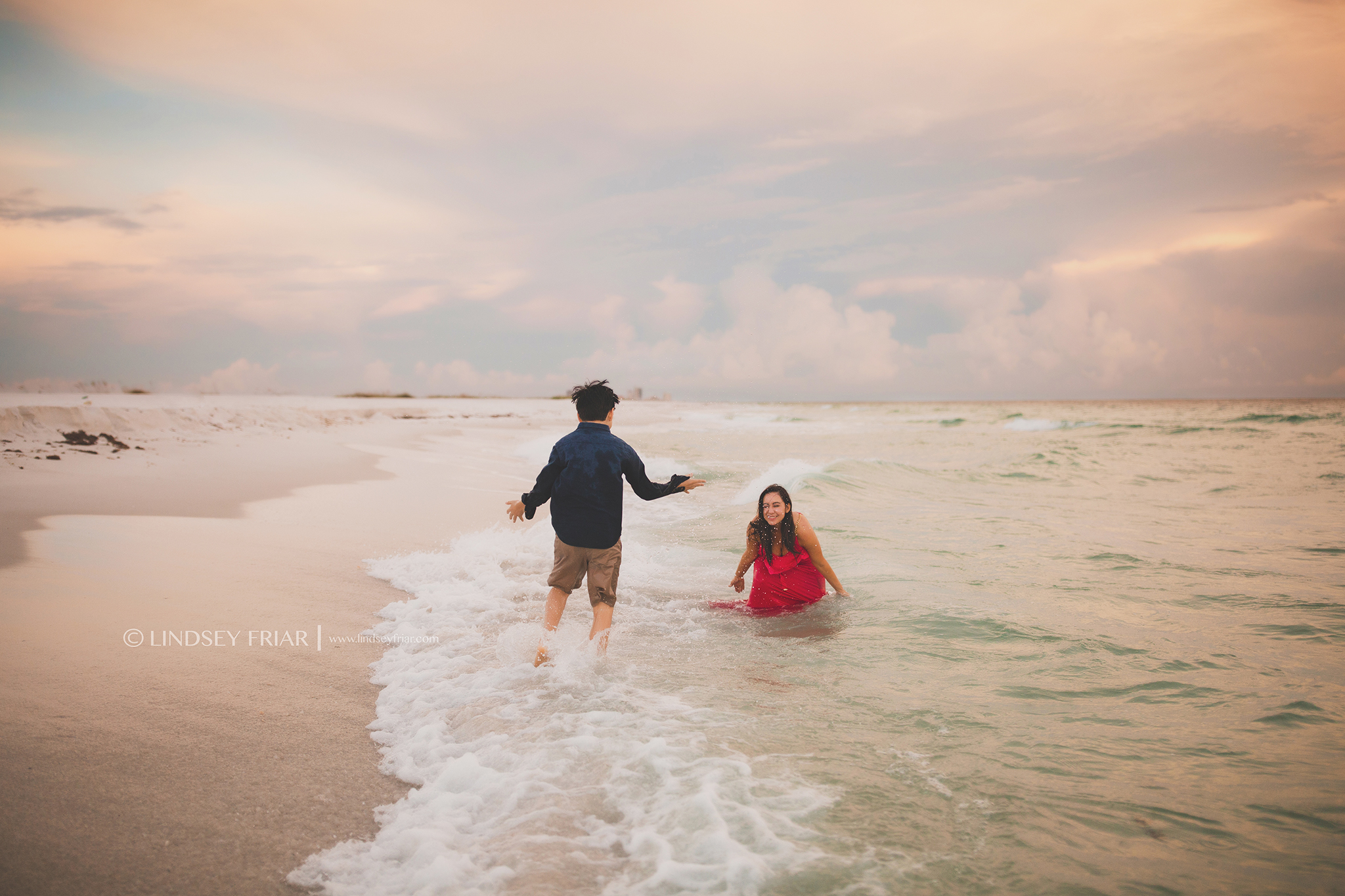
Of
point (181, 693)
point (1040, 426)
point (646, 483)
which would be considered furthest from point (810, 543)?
point (1040, 426)

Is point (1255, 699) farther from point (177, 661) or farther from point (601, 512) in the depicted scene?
point (177, 661)

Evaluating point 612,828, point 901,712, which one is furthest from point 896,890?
point 901,712

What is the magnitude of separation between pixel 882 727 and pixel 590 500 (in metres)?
2.48

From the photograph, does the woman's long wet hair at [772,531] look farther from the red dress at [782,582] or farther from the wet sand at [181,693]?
the wet sand at [181,693]

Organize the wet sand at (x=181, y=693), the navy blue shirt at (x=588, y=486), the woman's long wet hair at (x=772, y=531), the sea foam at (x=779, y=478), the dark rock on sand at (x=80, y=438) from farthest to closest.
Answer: the dark rock on sand at (x=80, y=438) < the sea foam at (x=779, y=478) < the woman's long wet hair at (x=772, y=531) < the navy blue shirt at (x=588, y=486) < the wet sand at (x=181, y=693)

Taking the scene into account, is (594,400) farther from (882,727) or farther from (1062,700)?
(1062,700)

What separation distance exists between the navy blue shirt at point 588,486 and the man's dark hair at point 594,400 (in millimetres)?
112

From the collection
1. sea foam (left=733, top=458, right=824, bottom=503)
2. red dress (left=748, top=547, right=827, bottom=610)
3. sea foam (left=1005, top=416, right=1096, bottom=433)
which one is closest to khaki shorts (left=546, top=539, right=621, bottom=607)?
red dress (left=748, top=547, right=827, bottom=610)

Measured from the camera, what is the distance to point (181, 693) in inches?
157

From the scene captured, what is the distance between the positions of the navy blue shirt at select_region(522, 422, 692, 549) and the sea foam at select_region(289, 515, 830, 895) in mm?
944

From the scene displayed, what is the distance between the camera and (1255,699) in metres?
4.43

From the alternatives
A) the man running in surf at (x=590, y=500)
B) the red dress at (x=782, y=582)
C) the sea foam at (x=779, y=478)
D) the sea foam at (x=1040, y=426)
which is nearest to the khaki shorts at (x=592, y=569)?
the man running in surf at (x=590, y=500)

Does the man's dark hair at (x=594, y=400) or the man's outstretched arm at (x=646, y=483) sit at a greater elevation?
the man's dark hair at (x=594, y=400)

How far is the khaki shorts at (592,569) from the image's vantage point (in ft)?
16.3
